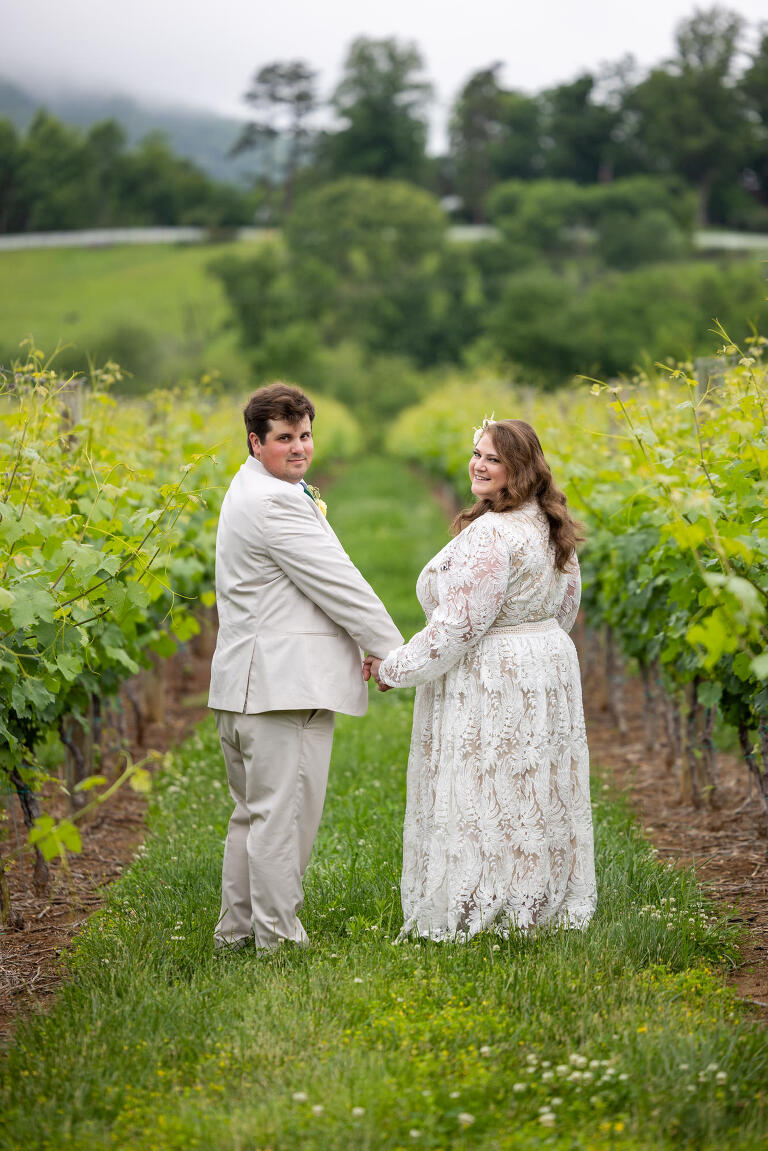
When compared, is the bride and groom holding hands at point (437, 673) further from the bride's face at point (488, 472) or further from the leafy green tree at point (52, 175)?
the leafy green tree at point (52, 175)

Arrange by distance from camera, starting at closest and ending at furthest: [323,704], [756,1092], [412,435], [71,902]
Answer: [756,1092] → [323,704] → [71,902] → [412,435]

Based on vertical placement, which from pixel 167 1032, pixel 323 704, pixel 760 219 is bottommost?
pixel 167 1032

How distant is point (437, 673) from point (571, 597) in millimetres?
561

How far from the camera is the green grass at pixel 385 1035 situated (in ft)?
8.73

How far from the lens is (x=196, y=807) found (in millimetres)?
5605

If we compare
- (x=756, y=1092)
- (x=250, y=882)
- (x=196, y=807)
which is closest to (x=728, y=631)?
(x=756, y=1092)

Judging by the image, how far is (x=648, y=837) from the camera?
5.33 m

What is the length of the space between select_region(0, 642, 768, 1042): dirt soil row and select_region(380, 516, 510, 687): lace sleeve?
1.35 m

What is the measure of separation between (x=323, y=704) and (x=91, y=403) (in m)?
2.62

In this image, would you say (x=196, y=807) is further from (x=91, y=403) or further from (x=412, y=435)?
(x=412, y=435)

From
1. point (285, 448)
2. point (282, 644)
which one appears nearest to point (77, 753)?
point (282, 644)

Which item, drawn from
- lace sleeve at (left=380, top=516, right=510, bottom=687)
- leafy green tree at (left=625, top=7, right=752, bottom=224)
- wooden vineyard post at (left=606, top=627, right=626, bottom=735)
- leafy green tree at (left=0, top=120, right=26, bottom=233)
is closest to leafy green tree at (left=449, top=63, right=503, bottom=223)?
leafy green tree at (left=625, top=7, right=752, bottom=224)

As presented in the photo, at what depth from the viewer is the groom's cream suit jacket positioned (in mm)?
3666

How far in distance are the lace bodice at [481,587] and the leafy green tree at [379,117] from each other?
81017 mm
